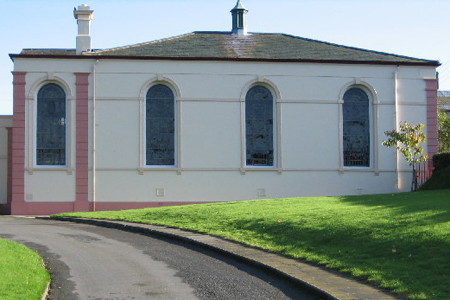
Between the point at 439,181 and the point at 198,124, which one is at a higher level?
the point at 198,124

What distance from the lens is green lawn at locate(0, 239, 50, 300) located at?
10.2 m

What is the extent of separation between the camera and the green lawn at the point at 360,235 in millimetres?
10758

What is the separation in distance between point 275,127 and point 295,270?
66.3 ft

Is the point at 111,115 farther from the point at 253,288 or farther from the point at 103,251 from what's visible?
the point at 253,288

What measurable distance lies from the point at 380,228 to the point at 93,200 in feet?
61.8

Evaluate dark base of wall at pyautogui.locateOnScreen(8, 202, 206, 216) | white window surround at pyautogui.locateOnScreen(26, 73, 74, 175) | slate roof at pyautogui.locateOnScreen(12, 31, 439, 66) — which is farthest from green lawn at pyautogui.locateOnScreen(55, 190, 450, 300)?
slate roof at pyautogui.locateOnScreen(12, 31, 439, 66)

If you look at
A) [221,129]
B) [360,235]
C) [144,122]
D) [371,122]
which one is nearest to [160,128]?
[144,122]

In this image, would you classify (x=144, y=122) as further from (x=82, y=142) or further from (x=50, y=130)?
(x=50, y=130)

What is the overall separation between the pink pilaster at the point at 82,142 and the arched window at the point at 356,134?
12005mm

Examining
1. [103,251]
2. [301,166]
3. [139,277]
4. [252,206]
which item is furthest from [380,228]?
[301,166]

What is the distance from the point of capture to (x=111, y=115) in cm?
3114

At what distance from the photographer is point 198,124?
103 ft

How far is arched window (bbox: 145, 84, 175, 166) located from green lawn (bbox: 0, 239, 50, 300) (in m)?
16.2

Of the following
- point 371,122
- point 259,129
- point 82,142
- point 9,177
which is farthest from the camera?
point 9,177
